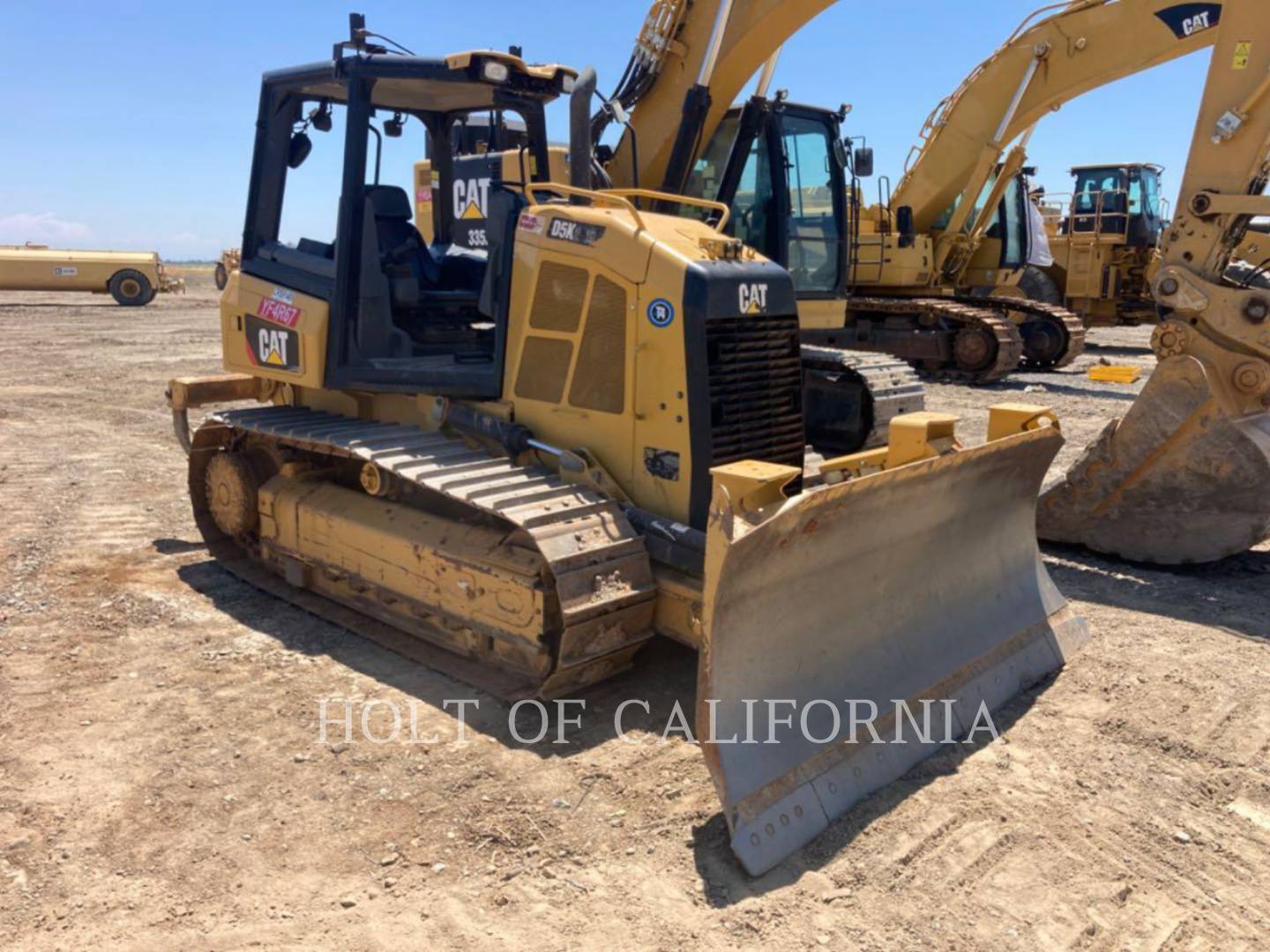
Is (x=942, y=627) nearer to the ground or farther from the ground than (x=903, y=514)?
nearer to the ground

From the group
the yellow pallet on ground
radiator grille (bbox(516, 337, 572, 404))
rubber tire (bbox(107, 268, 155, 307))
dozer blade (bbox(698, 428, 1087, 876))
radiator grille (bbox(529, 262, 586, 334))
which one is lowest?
dozer blade (bbox(698, 428, 1087, 876))

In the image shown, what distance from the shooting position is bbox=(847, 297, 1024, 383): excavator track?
1445 centimetres

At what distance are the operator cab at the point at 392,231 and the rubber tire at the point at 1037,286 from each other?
1543 cm

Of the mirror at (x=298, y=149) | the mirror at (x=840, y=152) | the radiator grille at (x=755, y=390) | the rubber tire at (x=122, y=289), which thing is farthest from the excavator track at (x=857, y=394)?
the rubber tire at (x=122, y=289)

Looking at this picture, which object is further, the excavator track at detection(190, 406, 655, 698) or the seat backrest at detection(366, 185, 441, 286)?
the seat backrest at detection(366, 185, 441, 286)

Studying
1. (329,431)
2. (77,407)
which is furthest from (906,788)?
(77,407)

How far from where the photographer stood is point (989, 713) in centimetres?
439

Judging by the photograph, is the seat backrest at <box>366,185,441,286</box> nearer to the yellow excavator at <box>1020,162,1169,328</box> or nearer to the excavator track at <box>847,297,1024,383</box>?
the excavator track at <box>847,297,1024,383</box>

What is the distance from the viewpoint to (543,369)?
16.3 feet

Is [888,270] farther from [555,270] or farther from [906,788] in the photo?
[906,788]

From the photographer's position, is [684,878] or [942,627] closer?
[684,878]

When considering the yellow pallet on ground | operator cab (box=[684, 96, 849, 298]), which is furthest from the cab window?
the yellow pallet on ground

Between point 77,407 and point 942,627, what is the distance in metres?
11.1

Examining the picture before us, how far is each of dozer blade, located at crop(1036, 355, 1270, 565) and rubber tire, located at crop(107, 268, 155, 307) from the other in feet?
94.0
